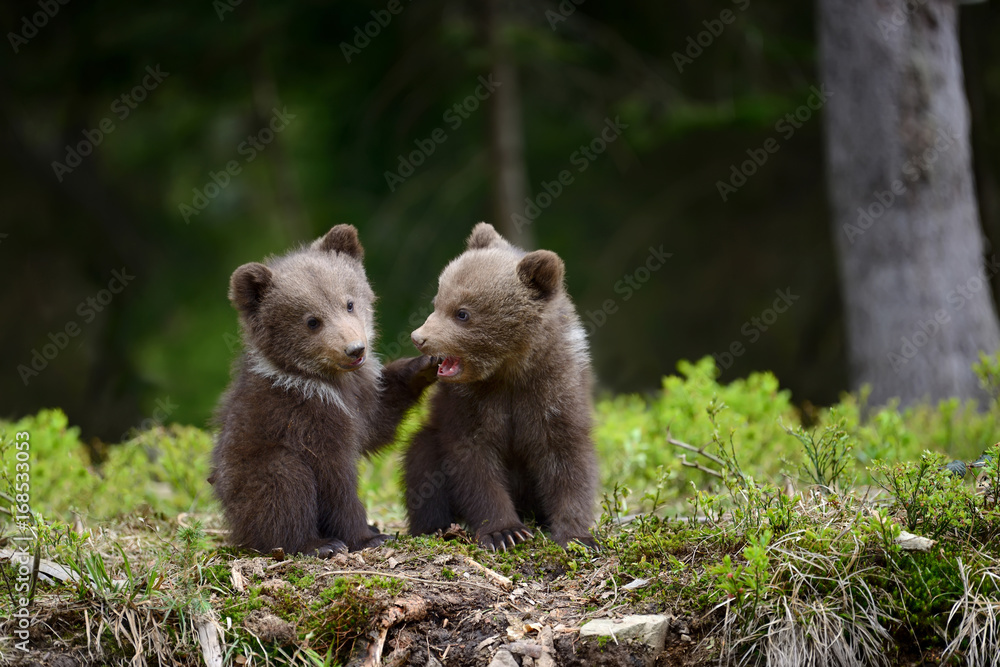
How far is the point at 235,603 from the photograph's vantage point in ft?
12.8

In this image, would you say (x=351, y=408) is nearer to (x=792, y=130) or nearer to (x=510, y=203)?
(x=510, y=203)

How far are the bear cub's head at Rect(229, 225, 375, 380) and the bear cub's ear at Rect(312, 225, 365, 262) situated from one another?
0.27 meters

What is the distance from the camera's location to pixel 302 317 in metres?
4.64

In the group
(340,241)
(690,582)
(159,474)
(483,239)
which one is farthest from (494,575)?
(159,474)

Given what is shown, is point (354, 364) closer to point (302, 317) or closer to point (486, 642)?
point (302, 317)

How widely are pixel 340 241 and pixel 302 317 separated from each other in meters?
0.65

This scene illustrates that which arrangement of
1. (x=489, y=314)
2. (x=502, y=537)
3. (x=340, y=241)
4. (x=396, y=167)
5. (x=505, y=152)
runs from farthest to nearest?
(x=396, y=167) < (x=505, y=152) < (x=340, y=241) < (x=489, y=314) < (x=502, y=537)

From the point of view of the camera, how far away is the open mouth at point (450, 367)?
4.62 metres

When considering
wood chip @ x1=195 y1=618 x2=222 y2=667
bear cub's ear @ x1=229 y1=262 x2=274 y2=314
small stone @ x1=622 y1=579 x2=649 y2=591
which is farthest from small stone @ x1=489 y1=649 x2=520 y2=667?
bear cub's ear @ x1=229 y1=262 x2=274 y2=314

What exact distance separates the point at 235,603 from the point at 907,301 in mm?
7037

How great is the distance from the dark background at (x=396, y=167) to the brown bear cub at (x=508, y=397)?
5511 mm

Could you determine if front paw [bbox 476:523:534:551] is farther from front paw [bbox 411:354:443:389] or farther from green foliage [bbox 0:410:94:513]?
green foliage [bbox 0:410:94:513]

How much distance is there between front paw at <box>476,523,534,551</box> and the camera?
4.51m

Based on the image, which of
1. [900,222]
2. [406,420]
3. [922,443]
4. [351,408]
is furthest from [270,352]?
[900,222]
